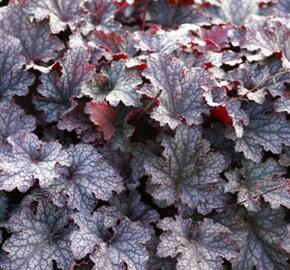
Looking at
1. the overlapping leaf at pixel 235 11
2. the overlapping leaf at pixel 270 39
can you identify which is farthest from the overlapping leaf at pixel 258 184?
the overlapping leaf at pixel 235 11

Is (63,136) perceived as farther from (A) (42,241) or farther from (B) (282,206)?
(B) (282,206)

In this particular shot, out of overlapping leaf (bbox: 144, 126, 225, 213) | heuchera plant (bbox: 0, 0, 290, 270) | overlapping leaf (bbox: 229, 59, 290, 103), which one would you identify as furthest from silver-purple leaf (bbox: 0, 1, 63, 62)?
overlapping leaf (bbox: 229, 59, 290, 103)

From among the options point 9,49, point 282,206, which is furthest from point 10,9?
point 282,206

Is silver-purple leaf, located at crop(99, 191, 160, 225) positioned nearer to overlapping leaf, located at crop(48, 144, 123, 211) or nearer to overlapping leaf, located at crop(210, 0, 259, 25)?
overlapping leaf, located at crop(48, 144, 123, 211)

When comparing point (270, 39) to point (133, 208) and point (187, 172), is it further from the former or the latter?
point (133, 208)

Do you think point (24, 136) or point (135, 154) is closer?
point (24, 136)

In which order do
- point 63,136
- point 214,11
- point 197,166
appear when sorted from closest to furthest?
point 197,166 → point 63,136 → point 214,11
